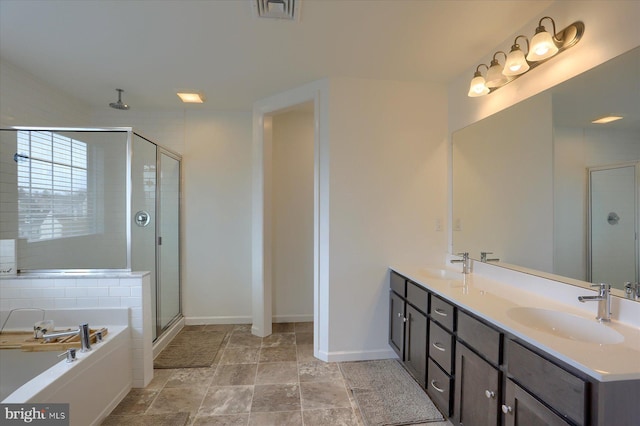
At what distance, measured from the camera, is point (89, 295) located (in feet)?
7.21

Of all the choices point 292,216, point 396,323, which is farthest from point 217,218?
point 396,323

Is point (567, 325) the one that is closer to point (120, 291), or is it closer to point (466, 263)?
point (466, 263)

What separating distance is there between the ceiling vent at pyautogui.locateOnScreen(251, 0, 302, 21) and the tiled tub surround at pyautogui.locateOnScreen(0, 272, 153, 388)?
2.09 m

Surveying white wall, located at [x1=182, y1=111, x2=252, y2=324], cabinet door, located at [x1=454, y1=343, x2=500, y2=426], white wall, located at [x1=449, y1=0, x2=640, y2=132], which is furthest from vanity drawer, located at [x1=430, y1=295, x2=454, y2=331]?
white wall, located at [x1=182, y1=111, x2=252, y2=324]

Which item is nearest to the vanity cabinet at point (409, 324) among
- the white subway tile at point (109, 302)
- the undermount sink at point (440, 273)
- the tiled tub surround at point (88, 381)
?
the undermount sink at point (440, 273)

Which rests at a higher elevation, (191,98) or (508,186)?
(191,98)

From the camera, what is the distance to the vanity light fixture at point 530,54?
1.54 m

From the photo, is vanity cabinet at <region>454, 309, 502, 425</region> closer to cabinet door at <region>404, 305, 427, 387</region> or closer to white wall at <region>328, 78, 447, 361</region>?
cabinet door at <region>404, 305, 427, 387</region>

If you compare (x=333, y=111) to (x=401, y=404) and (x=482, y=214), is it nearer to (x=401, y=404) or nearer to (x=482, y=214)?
(x=482, y=214)

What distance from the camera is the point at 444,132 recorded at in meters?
2.72

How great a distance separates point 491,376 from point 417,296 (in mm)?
791

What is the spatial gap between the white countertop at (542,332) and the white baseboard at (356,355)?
2.94ft

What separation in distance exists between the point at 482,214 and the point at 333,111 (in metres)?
1.54

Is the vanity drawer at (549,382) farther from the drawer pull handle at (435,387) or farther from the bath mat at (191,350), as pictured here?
the bath mat at (191,350)
